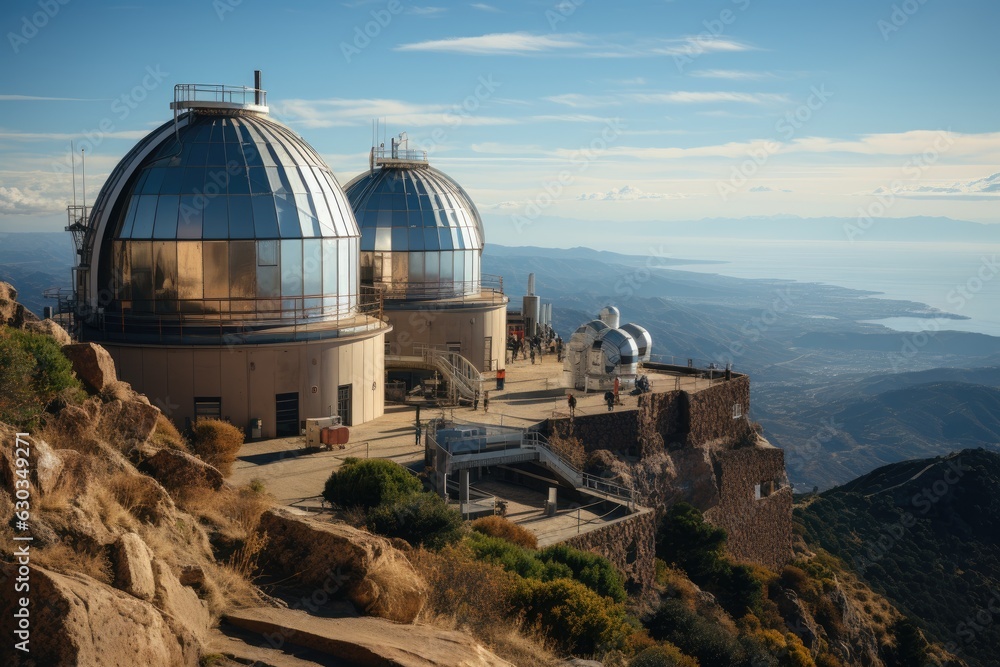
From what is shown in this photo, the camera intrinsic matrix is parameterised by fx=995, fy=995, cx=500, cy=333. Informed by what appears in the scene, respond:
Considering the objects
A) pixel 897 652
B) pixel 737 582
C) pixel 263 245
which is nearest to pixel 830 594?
pixel 897 652

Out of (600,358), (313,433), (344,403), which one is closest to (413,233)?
(600,358)

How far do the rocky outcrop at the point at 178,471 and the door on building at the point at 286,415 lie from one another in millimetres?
12230

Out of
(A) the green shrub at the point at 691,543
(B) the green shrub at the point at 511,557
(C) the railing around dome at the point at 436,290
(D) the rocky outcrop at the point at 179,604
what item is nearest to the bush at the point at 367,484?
(B) the green shrub at the point at 511,557

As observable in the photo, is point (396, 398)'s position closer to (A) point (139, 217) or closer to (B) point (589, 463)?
(B) point (589, 463)

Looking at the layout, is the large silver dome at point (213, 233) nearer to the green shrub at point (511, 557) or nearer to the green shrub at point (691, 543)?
the green shrub at point (511, 557)

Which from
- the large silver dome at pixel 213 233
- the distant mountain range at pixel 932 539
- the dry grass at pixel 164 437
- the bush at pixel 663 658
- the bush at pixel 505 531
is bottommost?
the distant mountain range at pixel 932 539

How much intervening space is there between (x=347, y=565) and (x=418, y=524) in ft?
18.2

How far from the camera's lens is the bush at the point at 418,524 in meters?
18.8

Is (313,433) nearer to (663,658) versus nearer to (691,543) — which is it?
(691,543)

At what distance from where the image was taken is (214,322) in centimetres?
2809

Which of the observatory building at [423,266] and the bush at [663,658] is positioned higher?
the observatory building at [423,266]

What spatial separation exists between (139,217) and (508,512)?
13.4 m

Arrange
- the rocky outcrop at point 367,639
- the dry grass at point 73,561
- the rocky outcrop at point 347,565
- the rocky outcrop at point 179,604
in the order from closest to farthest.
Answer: the dry grass at point 73,561 < the rocky outcrop at point 179,604 < the rocky outcrop at point 367,639 < the rocky outcrop at point 347,565

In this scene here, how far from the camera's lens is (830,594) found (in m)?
35.7
